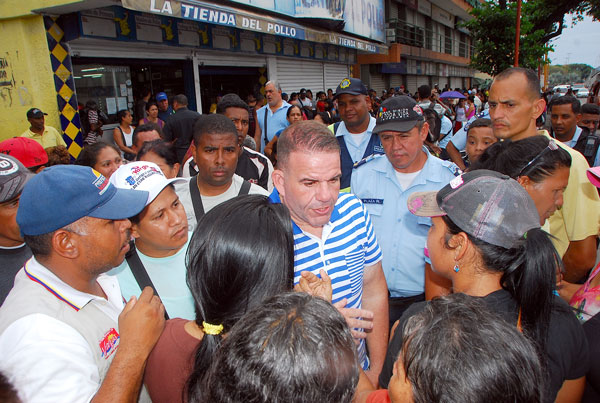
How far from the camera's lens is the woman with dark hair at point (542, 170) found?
214 centimetres

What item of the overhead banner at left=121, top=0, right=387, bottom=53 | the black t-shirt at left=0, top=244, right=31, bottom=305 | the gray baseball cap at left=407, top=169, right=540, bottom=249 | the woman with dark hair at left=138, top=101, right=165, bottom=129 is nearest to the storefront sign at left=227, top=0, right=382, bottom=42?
the overhead banner at left=121, top=0, right=387, bottom=53

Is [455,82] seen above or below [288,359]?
above

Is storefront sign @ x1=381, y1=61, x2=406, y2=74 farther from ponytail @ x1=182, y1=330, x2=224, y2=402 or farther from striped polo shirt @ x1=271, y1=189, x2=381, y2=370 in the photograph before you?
ponytail @ x1=182, y1=330, x2=224, y2=402

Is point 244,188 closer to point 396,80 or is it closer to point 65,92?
point 65,92

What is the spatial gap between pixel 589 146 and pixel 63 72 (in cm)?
800

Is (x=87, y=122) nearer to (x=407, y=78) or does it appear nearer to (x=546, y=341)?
(x=546, y=341)

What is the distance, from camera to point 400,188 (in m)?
2.80

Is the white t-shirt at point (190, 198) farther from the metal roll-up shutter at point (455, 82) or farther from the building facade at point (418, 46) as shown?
the metal roll-up shutter at point (455, 82)

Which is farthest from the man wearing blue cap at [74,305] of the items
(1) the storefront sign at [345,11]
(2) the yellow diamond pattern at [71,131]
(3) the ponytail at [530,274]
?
(1) the storefront sign at [345,11]

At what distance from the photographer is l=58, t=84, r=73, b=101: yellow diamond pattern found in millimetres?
6387

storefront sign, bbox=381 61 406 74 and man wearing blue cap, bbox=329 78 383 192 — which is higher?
storefront sign, bbox=381 61 406 74

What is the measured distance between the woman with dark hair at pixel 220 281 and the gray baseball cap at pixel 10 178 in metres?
1.51

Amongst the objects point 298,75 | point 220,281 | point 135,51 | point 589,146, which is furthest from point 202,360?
point 298,75

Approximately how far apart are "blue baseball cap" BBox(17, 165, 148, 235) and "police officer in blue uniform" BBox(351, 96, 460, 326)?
5.76ft
